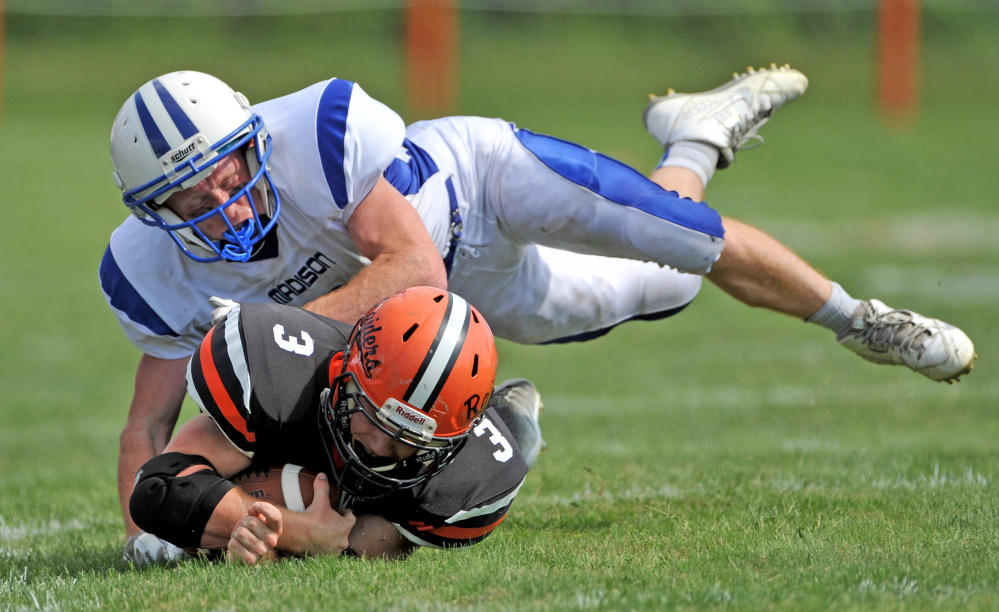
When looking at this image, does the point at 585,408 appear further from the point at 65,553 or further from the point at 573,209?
the point at 65,553

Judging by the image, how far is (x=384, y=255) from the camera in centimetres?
381

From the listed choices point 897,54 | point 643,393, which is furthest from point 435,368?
point 897,54

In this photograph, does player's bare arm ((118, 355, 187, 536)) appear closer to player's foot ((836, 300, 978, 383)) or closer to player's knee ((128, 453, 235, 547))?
player's knee ((128, 453, 235, 547))

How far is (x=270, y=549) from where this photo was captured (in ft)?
10.4

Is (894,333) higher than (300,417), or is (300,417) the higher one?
(894,333)

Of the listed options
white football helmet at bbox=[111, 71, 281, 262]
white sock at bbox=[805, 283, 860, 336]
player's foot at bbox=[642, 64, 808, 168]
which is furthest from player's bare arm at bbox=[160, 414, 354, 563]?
player's foot at bbox=[642, 64, 808, 168]

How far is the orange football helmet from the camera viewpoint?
3012 millimetres

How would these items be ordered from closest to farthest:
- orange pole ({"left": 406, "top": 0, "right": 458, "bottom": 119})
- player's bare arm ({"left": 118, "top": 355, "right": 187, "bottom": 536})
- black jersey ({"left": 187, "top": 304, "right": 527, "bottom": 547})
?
black jersey ({"left": 187, "top": 304, "right": 527, "bottom": 547}) → player's bare arm ({"left": 118, "top": 355, "right": 187, "bottom": 536}) → orange pole ({"left": 406, "top": 0, "right": 458, "bottom": 119})

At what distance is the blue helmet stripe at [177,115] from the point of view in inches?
147

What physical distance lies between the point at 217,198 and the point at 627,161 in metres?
13.9

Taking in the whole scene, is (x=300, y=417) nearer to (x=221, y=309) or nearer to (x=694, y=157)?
(x=221, y=309)

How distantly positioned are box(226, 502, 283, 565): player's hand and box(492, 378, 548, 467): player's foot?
1.19 metres

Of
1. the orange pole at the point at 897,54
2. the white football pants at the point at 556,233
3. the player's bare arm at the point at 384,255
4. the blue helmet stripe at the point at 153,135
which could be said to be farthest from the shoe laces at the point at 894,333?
the orange pole at the point at 897,54

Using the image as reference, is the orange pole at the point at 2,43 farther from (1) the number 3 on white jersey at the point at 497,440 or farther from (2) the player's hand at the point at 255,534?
(2) the player's hand at the point at 255,534
